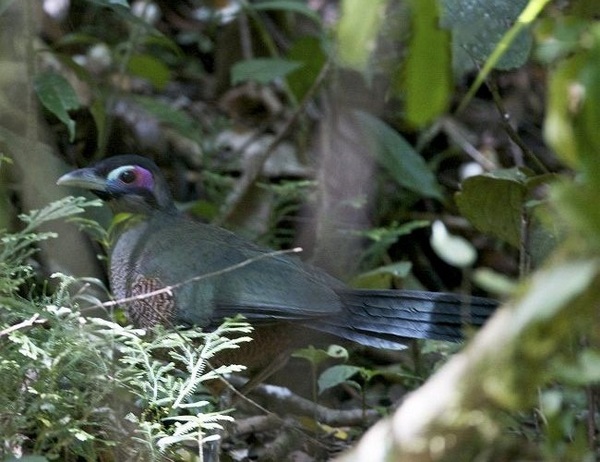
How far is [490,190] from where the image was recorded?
359 centimetres

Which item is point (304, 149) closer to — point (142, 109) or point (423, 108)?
point (142, 109)

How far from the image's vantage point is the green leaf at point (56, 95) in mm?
4117

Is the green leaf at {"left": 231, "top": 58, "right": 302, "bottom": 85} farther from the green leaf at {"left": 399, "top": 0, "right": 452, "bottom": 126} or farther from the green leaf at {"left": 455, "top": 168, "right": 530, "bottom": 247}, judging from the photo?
the green leaf at {"left": 399, "top": 0, "right": 452, "bottom": 126}

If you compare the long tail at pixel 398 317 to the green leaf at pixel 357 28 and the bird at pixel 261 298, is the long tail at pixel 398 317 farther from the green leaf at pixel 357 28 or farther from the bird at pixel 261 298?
the green leaf at pixel 357 28

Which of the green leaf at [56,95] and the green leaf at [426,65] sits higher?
the green leaf at [426,65]

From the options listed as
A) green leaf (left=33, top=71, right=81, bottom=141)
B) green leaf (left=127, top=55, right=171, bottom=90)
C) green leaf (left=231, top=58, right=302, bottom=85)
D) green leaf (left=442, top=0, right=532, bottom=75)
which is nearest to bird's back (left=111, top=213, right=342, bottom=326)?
green leaf (left=33, top=71, right=81, bottom=141)

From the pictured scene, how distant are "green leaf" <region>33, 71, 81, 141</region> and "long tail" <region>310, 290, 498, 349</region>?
1.21 m

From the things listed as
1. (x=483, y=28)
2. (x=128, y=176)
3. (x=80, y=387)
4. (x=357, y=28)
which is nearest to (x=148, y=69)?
(x=128, y=176)

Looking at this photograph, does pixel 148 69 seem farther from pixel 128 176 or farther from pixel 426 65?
pixel 426 65

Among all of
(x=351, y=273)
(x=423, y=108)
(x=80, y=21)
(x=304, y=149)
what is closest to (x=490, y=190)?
(x=351, y=273)

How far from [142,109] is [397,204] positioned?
1.42 m

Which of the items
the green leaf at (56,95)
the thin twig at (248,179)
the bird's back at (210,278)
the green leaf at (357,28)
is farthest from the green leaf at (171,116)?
the green leaf at (357,28)

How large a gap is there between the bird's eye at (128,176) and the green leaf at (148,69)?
64.8 inches

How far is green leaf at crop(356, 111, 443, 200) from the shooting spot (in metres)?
5.18
